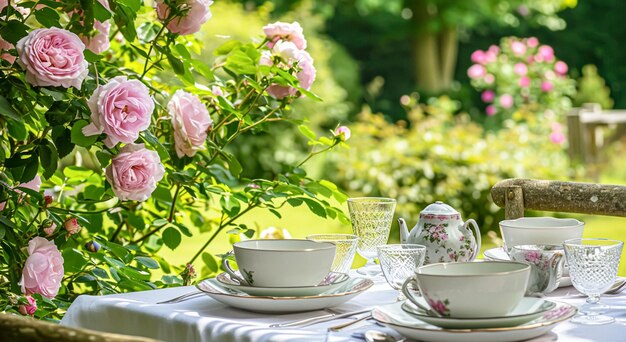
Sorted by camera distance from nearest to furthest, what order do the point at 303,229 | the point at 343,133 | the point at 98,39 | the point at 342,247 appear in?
1. the point at 342,247
2. the point at 343,133
3. the point at 98,39
4. the point at 303,229

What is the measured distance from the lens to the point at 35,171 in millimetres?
2121

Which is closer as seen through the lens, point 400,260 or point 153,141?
point 400,260

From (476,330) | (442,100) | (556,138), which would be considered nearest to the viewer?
(476,330)

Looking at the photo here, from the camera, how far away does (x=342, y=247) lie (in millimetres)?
1688

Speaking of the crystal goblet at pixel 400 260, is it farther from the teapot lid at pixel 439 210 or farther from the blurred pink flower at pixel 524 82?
the blurred pink flower at pixel 524 82

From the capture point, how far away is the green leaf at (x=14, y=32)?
2.08 m

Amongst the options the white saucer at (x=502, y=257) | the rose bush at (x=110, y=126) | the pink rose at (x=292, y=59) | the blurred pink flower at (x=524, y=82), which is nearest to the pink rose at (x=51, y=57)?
the rose bush at (x=110, y=126)

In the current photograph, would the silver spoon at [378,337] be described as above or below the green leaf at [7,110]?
below

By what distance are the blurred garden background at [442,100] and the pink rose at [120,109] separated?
23.7 inches

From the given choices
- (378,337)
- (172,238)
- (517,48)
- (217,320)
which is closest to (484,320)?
(378,337)

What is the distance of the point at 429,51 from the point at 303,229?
26.0ft

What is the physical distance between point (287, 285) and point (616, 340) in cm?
50

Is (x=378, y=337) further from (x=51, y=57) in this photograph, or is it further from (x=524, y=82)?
(x=524, y=82)

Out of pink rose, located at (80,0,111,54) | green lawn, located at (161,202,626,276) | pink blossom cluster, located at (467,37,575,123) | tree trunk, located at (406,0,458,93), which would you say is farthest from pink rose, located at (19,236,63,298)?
tree trunk, located at (406,0,458,93)
